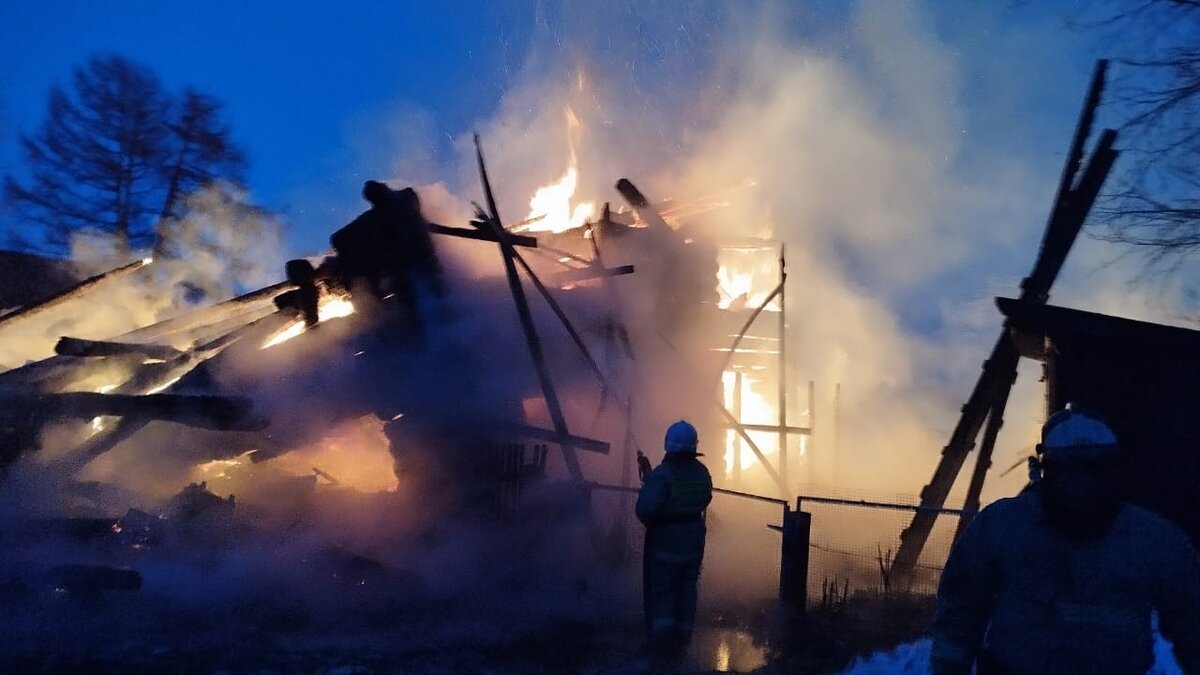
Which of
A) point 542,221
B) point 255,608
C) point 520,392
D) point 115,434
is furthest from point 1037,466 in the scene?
point 542,221

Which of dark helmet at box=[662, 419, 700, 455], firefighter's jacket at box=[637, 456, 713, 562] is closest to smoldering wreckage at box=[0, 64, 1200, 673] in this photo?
firefighter's jacket at box=[637, 456, 713, 562]

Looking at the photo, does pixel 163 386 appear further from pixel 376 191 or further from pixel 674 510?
pixel 674 510

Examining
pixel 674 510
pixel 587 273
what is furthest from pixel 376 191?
pixel 674 510

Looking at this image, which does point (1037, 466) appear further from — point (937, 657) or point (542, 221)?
point (542, 221)

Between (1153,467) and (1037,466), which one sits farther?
(1153,467)

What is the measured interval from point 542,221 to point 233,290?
458 inches

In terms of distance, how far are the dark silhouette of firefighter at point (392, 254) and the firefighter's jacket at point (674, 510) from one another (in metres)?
5.92

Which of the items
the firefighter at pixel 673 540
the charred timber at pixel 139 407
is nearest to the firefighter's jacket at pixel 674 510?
the firefighter at pixel 673 540

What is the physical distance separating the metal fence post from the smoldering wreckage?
0.03 m

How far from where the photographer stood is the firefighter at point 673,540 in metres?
Result: 6.15

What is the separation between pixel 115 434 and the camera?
9383 millimetres

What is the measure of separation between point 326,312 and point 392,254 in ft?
4.94

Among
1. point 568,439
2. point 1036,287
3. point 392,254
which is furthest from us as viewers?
point 392,254

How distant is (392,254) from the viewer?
11.0 m
